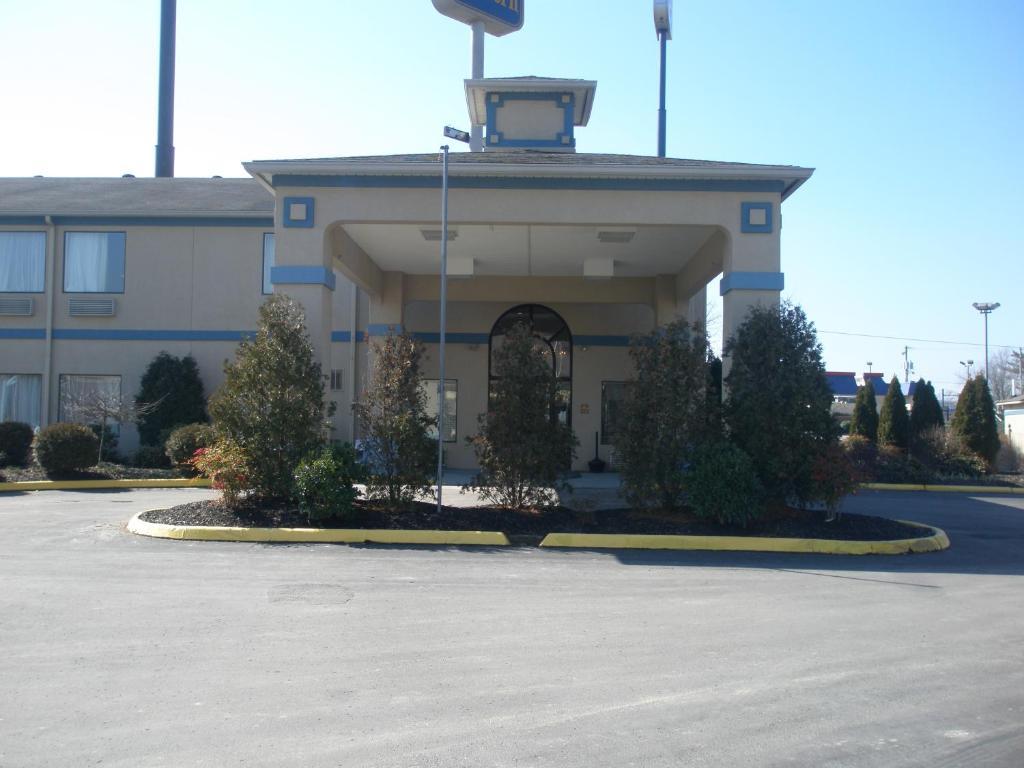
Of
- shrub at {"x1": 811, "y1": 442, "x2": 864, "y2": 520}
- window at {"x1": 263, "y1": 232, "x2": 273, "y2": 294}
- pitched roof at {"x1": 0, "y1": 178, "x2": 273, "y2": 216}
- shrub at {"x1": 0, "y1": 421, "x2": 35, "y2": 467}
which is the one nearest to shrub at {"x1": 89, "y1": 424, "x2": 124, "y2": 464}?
shrub at {"x1": 0, "y1": 421, "x2": 35, "y2": 467}

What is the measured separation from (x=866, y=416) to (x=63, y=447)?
830 inches

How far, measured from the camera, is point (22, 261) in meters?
23.3

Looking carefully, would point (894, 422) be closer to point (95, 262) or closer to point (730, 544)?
point (730, 544)

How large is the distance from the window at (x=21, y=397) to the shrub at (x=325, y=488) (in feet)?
46.0

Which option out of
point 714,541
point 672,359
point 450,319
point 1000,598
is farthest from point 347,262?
point 1000,598

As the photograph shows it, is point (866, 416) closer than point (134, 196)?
No

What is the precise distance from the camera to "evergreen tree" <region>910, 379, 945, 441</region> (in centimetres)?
2475

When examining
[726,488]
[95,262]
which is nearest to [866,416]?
[726,488]

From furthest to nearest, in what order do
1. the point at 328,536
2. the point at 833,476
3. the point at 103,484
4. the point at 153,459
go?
1. the point at 153,459
2. the point at 103,484
3. the point at 833,476
4. the point at 328,536

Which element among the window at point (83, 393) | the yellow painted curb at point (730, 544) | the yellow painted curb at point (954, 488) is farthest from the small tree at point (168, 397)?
the yellow painted curb at point (954, 488)

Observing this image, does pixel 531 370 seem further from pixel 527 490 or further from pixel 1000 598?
pixel 1000 598

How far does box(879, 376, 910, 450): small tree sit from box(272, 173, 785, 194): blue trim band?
1247 centimetres

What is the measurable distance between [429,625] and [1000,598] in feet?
19.2

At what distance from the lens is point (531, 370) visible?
1328 cm
